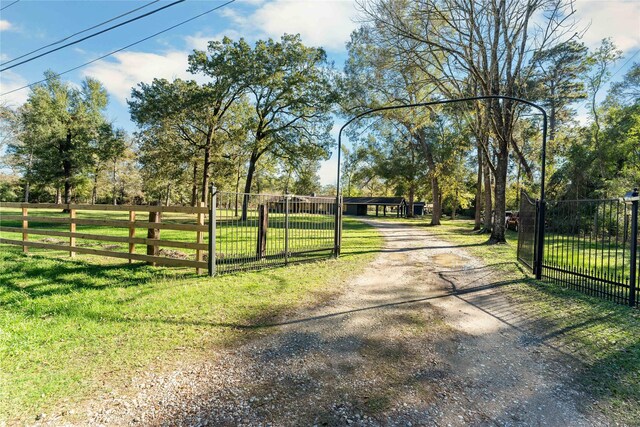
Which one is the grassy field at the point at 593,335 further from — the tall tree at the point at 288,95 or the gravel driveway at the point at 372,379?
the tall tree at the point at 288,95

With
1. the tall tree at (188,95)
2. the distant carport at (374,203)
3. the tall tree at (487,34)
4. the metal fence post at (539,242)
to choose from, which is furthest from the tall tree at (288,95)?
the distant carport at (374,203)

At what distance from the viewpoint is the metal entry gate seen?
6.78m

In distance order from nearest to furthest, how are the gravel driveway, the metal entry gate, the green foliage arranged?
the gravel driveway < the metal entry gate < the green foliage

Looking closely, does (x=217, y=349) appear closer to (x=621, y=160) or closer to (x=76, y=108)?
(x=621, y=160)

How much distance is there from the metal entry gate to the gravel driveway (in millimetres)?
3040

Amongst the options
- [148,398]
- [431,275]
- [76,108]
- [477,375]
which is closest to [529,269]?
[431,275]

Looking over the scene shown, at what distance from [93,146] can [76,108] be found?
5259 mm

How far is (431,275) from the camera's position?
23.8ft

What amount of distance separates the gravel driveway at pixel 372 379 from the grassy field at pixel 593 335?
0.63 ft

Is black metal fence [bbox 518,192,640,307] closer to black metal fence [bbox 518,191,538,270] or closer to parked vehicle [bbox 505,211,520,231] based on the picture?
black metal fence [bbox 518,191,538,270]

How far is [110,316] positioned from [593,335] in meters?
6.39

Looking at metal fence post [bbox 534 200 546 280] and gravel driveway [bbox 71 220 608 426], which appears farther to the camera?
metal fence post [bbox 534 200 546 280]

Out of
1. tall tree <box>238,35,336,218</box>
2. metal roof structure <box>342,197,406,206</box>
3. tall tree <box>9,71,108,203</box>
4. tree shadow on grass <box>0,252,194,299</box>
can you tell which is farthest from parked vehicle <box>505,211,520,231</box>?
tall tree <box>9,71,108,203</box>

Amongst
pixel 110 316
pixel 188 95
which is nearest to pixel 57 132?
pixel 188 95
